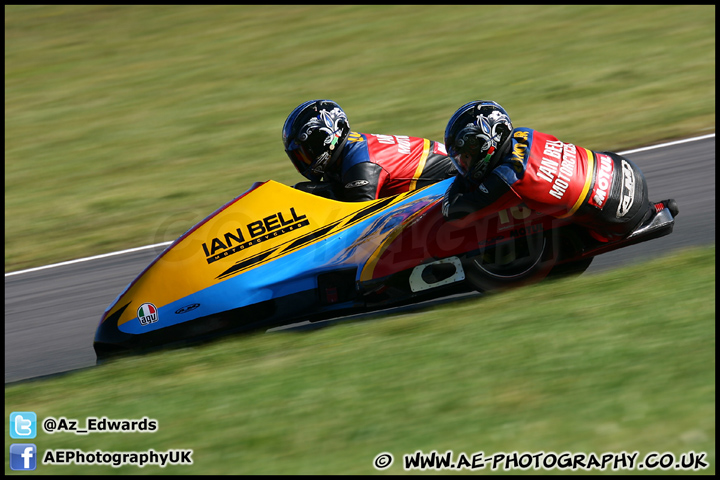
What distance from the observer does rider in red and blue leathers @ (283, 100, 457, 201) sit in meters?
5.92

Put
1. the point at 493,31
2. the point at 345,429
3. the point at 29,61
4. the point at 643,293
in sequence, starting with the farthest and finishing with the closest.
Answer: the point at 29,61
the point at 493,31
the point at 643,293
the point at 345,429

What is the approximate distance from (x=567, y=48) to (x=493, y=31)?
6.10 ft

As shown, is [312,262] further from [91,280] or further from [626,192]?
[91,280]

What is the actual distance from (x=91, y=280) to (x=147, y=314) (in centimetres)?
202

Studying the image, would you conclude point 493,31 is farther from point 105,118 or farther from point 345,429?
point 345,429

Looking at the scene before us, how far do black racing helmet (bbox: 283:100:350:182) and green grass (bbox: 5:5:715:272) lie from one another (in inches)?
110

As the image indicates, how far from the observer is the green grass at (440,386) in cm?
371

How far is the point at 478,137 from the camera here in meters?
5.40

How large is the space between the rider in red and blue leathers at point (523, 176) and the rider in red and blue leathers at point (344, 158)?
66 centimetres

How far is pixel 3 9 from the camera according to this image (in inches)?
719

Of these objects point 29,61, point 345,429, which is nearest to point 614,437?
point 345,429
